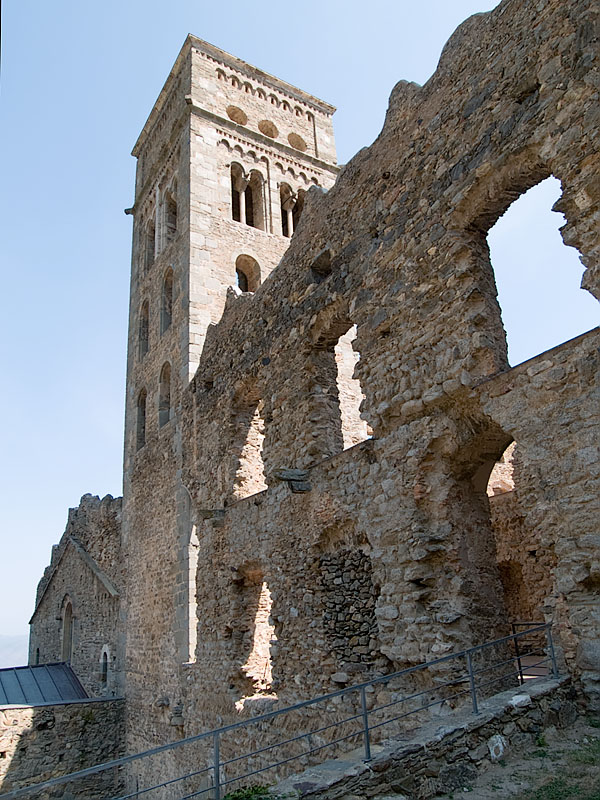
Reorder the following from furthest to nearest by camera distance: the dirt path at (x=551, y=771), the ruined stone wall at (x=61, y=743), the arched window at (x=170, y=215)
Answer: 1. the arched window at (x=170, y=215)
2. the ruined stone wall at (x=61, y=743)
3. the dirt path at (x=551, y=771)

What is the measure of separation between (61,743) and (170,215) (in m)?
14.4

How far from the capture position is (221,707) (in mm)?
9227

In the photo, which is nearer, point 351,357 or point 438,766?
point 438,766

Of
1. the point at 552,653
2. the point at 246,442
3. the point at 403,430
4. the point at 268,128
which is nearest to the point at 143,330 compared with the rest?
the point at 268,128

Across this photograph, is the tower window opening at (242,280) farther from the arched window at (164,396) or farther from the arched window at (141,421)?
the arched window at (141,421)

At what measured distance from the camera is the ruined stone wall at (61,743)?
12.9m

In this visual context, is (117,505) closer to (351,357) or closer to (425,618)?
(351,357)

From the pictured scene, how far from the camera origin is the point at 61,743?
13.7 m

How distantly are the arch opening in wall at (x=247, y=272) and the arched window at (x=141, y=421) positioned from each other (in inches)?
162

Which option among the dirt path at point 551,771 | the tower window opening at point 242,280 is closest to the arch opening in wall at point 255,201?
the tower window opening at point 242,280

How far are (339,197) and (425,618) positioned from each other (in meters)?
5.60

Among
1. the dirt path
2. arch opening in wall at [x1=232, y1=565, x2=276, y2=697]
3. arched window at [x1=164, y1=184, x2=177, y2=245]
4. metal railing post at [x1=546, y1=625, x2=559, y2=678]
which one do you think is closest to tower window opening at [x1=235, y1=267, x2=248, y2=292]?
arched window at [x1=164, y1=184, x2=177, y2=245]

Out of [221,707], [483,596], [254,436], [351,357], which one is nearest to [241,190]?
[351,357]

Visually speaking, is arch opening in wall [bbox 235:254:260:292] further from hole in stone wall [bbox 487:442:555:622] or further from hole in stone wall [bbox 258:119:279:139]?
hole in stone wall [bbox 487:442:555:622]
